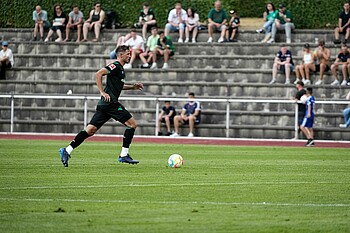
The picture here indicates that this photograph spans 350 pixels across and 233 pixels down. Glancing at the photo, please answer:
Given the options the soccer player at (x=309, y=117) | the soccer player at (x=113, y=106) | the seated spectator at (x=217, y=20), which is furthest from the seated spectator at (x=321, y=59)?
the soccer player at (x=113, y=106)

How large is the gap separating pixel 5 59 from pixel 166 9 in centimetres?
801

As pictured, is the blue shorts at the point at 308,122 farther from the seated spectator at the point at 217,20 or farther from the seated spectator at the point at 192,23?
the seated spectator at the point at 192,23

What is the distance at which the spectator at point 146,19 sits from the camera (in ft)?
127

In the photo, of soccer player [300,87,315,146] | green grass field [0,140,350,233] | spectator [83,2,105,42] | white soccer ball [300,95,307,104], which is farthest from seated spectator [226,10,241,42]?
green grass field [0,140,350,233]

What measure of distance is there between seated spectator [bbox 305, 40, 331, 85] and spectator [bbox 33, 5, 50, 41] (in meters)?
12.6

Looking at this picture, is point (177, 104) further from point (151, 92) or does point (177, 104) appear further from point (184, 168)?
point (184, 168)

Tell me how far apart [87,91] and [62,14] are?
538 centimetres

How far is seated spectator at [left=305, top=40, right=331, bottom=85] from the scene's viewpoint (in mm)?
34000

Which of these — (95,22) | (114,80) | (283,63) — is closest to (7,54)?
(95,22)

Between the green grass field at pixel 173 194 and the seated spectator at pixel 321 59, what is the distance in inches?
490

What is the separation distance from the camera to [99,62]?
37719 millimetres

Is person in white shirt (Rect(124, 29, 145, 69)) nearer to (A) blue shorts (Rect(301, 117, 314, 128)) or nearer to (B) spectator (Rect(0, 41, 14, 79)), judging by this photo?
(B) spectator (Rect(0, 41, 14, 79))

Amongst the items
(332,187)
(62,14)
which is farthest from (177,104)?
(332,187)

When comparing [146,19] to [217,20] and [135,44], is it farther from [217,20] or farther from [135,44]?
[217,20]
